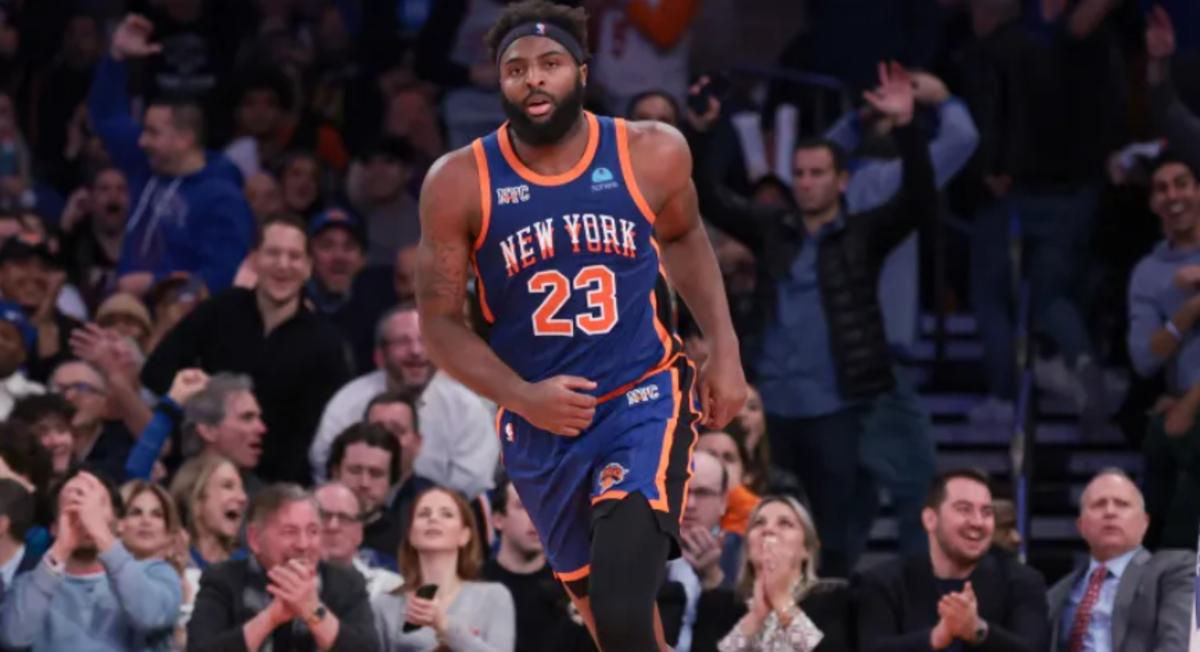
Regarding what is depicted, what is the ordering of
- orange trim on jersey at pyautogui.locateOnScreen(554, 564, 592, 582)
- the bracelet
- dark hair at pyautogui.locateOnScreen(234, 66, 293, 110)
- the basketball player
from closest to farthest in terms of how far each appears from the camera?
the basketball player < orange trim on jersey at pyautogui.locateOnScreen(554, 564, 592, 582) < the bracelet < dark hair at pyautogui.locateOnScreen(234, 66, 293, 110)

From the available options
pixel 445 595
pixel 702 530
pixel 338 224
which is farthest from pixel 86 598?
pixel 338 224

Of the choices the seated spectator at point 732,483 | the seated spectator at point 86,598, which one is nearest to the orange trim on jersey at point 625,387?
the seated spectator at point 86,598

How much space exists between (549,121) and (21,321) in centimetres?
542

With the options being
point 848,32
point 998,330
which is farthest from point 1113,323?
point 848,32

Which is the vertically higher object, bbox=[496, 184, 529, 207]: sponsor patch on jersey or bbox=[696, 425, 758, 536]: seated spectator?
bbox=[496, 184, 529, 207]: sponsor patch on jersey

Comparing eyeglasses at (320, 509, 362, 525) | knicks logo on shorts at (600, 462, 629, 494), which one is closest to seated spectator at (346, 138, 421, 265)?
eyeglasses at (320, 509, 362, 525)

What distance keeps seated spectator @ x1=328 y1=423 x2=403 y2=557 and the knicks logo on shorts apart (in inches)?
145

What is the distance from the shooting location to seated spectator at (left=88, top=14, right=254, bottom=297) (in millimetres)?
12031

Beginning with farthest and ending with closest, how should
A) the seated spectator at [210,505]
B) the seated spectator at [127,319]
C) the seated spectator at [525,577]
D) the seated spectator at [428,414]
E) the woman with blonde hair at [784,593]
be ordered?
the seated spectator at [127,319]
the seated spectator at [428,414]
the seated spectator at [210,505]
the seated spectator at [525,577]
the woman with blonde hair at [784,593]

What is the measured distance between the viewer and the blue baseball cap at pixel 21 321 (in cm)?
1117

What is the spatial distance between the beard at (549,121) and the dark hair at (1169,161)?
17.8 feet

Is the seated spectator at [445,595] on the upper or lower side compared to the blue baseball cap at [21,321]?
lower

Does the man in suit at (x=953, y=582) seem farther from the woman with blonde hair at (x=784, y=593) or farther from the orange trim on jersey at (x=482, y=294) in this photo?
the orange trim on jersey at (x=482, y=294)

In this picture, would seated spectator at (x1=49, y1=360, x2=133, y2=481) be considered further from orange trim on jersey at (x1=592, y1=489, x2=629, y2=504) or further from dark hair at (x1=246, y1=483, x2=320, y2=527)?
orange trim on jersey at (x1=592, y1=489, x2=629, y2=504)
